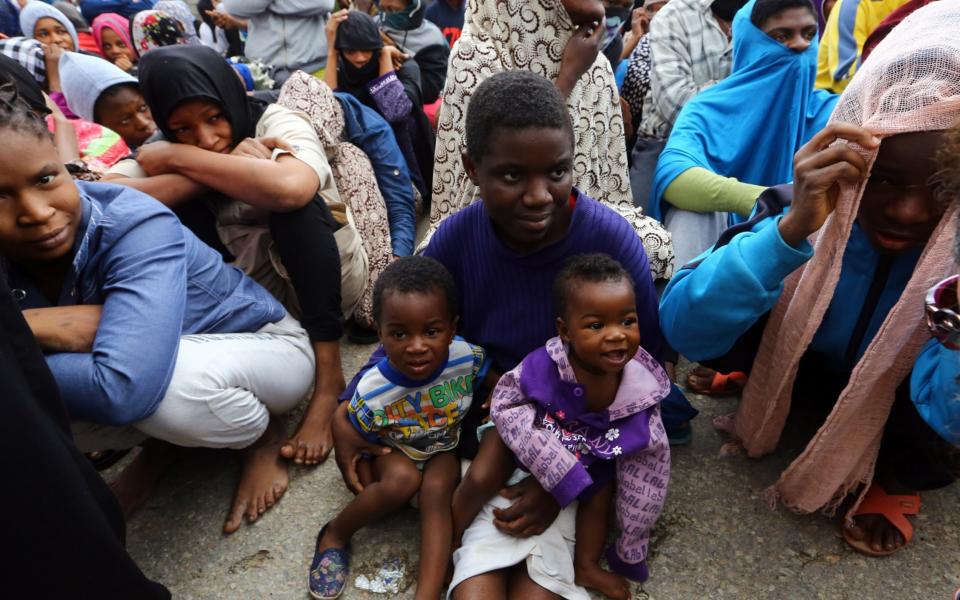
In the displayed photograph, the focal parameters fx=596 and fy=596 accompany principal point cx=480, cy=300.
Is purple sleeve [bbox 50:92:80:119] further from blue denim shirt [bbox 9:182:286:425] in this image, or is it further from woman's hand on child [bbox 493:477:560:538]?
woman's hand on child [bbox 493:477:560:538]

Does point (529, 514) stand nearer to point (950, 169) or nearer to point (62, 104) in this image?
point (950, 169)

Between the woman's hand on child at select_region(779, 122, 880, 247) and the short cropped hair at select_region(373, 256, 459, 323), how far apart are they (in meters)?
0.89

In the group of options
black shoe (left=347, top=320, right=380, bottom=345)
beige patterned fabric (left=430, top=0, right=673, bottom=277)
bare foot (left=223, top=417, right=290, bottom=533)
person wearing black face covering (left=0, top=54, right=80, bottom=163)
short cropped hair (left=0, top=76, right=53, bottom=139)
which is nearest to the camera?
short cropped hair (left=0, top=76, right=53, bottom=139)

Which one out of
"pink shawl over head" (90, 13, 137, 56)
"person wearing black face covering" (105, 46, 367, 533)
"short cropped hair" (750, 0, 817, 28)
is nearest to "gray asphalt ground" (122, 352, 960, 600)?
"person wearing black face covering" (105, 46, 367, 533)

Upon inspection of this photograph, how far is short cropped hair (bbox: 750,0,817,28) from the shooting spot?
8.45 ft

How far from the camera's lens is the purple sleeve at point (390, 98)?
12.1ft

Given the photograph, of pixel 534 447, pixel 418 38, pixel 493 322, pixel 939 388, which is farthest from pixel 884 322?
pixel 418 38

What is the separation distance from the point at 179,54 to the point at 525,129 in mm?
1454

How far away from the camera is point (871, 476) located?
1683 millimetres

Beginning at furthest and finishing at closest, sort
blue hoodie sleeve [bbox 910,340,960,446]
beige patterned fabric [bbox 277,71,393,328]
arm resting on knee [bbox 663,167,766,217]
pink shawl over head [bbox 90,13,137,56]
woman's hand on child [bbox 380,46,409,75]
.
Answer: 1. pink shawl over head [bbox 90,13,137,56]
2. woman's hand on child [bbox 380,46,409,75]
3. beige patterned fabric [bbox 277,71,393,328]
4. arm resting on knee [bbox 663,167,766,217]
5. blue hoodie sleeve [bbox 910,340,960,446]

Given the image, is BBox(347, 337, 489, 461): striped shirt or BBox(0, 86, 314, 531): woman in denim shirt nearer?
BBox(0, 86, 314, 531): woman in denim shirt

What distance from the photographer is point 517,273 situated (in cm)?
176

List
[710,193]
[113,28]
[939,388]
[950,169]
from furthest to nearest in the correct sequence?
[113,28] < [710,193] < [939,388] < [950,169]

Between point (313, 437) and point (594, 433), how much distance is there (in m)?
1.08
